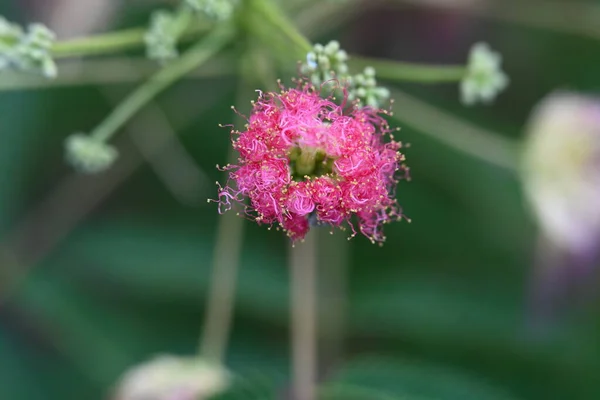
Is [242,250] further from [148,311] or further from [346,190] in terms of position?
[346,190]

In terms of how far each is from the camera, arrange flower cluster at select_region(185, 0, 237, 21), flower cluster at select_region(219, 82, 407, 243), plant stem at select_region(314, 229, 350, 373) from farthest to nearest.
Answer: plant stem at select_region(314, 229, 350, 373)
flower cluster at select_region(185, 0, 237, 21)
flower cluster at select_region(219, 82, 407, 243)

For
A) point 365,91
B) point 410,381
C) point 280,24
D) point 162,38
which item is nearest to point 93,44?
point 162,38

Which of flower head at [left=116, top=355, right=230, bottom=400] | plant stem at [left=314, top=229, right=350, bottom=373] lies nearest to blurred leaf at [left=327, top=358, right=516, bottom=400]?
flower head at [left=116, top=355, right=230, bottom=400]

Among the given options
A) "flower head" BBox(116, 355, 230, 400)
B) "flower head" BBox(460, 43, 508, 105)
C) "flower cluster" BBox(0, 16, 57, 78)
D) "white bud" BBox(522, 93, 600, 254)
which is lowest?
"flower head" BBox(116, 355, 230, 400)

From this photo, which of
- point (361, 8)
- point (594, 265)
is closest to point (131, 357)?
point (361, 8)

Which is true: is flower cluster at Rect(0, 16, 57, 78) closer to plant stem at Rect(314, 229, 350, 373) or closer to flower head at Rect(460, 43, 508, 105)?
flower head at Rect(460, 43, 508, 105)

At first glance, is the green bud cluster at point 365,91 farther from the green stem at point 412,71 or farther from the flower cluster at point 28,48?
the flower cluster at point 28,48
